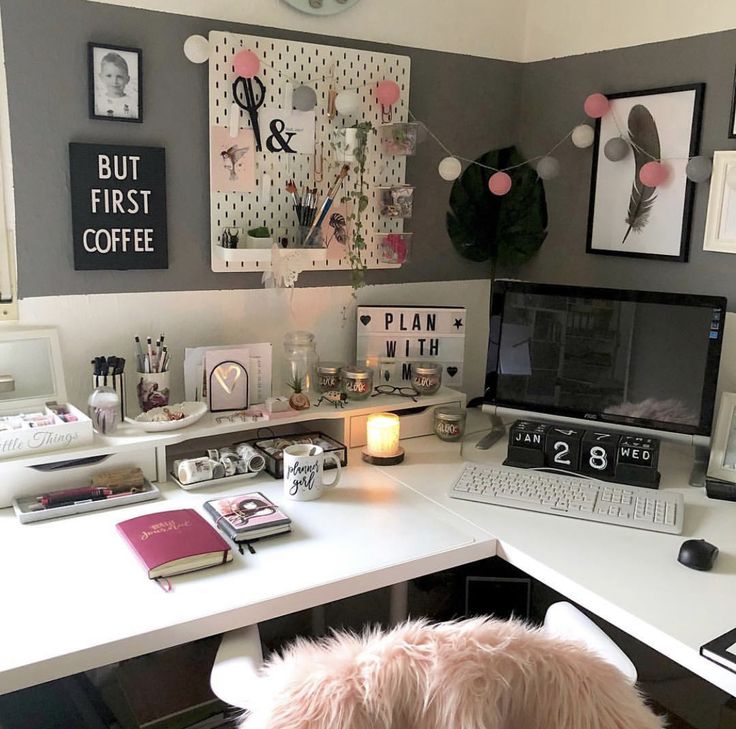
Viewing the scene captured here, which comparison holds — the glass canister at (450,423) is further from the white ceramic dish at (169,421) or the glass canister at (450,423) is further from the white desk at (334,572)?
the white ceramic dish at (169,421)

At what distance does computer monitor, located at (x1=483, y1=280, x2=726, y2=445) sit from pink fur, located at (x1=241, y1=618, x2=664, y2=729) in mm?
1027

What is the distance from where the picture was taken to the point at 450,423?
2.01 metres

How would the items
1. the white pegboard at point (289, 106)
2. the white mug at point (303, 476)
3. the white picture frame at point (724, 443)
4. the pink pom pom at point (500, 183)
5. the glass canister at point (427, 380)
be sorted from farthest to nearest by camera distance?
the pink pom pom at point (500, 183) < the glass canister at point (427, 380) < the white pegboard at point (289, 106) < the white picture frame at point (724, 443) < the white mug at point (303, 476)

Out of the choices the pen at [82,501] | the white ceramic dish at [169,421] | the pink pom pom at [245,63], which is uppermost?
the pink pom pom at [245,63]

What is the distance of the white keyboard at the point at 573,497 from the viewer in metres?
1.55

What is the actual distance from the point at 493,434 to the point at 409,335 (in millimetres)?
351

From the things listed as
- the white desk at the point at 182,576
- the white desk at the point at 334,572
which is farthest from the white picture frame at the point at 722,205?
the white desk at the point at 182,576

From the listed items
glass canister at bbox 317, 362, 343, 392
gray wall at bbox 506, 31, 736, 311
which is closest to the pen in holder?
glass canister at bbox 317, 362, 343, 392

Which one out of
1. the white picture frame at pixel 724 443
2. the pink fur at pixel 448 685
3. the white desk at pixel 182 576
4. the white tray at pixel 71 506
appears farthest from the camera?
the white picture frame at pixel 724 443

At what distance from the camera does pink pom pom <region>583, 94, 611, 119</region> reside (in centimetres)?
205

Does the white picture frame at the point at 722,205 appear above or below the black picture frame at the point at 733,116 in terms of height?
below

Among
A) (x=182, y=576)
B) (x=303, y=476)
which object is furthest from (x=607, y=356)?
(x=182, y=576)

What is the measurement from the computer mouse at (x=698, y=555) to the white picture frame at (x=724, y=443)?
15.9 inches

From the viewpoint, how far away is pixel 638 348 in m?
1.81
